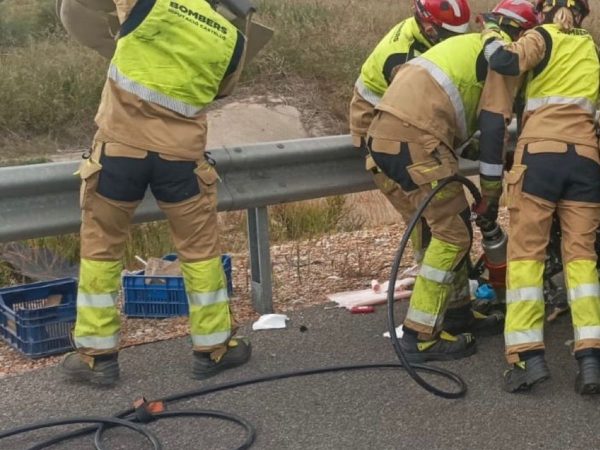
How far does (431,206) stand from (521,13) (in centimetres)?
113

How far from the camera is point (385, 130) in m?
5.36

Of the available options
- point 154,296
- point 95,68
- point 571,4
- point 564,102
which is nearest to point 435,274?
point 564,102

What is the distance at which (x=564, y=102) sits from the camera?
5020mm

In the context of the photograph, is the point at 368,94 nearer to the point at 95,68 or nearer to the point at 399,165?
the point at 399,165

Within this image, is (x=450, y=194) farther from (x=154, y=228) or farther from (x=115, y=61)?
(x=154, y=228)

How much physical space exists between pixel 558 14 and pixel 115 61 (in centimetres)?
219

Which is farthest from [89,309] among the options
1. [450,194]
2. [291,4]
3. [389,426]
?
[291,4]

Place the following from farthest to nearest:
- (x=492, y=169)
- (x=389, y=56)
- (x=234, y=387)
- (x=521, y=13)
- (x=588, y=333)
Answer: (x=389, y=56) < (x=521, y=13) < (x=492, y=169) < (x=234, y=387) < (x=588, y=333)

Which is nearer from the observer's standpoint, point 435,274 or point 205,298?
point 205,298

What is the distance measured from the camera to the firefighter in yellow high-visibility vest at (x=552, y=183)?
4.83 metres

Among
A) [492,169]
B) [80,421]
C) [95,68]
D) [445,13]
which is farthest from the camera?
[95,68]

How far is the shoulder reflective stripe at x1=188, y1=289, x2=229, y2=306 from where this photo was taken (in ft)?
16.7

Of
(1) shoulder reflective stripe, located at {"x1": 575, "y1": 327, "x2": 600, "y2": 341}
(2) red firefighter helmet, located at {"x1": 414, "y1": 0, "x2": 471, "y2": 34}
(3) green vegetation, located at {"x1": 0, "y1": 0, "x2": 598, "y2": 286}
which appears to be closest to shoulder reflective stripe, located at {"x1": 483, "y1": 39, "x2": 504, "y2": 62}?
(2) red firefighter helmet, located at {"x1": 414, "y1": 0, "x2": 471, "y2": 34}

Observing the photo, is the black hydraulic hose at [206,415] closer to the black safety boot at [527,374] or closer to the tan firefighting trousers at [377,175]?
the black safety boot at [527,374]
